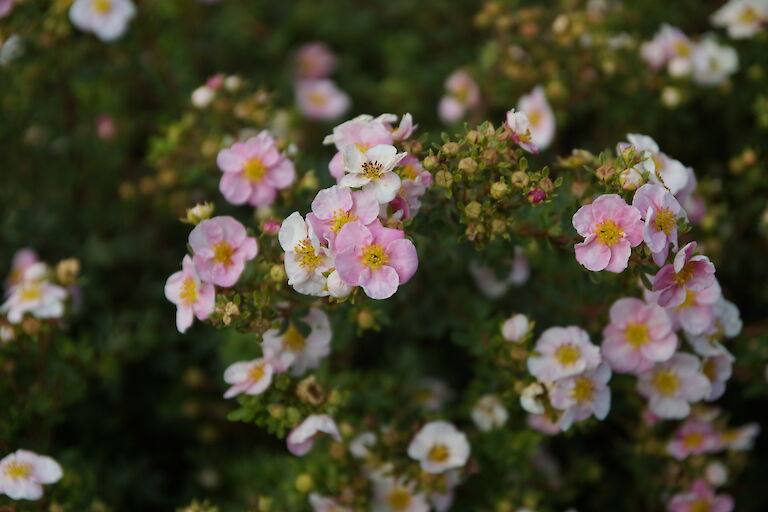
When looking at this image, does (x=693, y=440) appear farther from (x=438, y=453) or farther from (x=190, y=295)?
(x=190, y=295)

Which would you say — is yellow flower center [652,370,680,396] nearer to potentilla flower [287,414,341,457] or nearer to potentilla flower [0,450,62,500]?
potentilla flower [287,414,341,457]

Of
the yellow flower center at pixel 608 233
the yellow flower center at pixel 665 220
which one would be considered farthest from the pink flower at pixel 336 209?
the yellow flower center at pixel 665 220

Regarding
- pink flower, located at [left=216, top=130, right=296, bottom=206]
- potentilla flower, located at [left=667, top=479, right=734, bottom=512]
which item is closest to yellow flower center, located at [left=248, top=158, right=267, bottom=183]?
pink flower, located at [left=216, top=130, right=296, bottom=206]

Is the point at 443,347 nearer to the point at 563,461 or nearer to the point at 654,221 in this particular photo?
the point at 563,461

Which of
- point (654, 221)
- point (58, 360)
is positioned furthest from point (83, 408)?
point (654, 221)

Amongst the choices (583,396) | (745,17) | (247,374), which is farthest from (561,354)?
(745,17)

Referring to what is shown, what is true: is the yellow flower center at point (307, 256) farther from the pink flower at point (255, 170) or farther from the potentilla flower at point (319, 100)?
the potentilla flower at point (319, 100)
